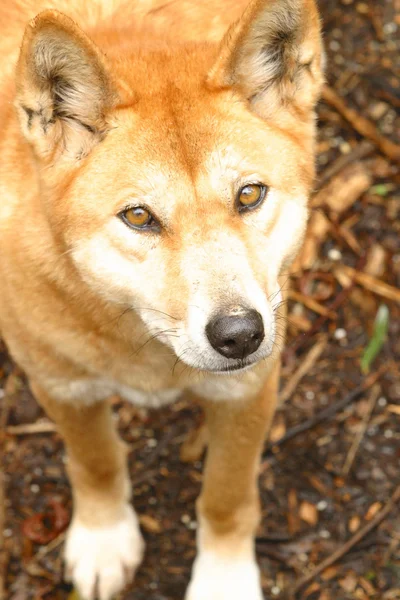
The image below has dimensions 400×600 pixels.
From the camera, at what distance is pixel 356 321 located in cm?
502

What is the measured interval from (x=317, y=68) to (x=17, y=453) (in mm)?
2462

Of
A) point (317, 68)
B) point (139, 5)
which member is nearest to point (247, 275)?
point (317, 68)

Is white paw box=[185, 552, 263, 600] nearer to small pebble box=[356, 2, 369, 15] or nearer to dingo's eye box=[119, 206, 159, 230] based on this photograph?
dingo's eye box=[119, 206, 159, 230]

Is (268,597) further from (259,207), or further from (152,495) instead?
(259,207)

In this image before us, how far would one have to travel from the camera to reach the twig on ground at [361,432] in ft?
15.1

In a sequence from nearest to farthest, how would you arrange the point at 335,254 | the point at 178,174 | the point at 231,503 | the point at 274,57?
1. the point at 178,174
2. the point at 274,57
3. the point at 231,503
4. the point at 335,254

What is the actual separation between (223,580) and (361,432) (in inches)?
40.3

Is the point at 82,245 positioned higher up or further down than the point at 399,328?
higher up

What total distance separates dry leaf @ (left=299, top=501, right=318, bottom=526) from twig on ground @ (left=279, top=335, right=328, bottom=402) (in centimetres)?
56

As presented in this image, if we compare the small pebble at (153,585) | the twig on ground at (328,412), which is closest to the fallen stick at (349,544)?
the twig on ground at (328,412)

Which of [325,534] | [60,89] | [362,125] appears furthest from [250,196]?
[362,125]

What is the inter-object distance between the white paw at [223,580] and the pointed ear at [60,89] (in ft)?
6.71

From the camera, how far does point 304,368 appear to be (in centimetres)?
487

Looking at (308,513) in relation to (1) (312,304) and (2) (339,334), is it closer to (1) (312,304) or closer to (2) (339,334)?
(2) (339,334)
